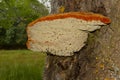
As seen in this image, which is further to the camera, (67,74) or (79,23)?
(67,74)

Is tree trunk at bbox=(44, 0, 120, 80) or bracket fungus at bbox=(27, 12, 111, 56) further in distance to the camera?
tree trunk at bbox=(44, 0, 120, 80)

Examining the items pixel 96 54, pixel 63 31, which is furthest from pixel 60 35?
pixel 96 54

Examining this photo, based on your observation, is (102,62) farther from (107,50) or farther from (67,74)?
(67,74)

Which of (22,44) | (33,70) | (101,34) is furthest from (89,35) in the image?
(22,44)

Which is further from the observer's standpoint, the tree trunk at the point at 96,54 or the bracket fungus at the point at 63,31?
the tree trunk at the point at 96,54
